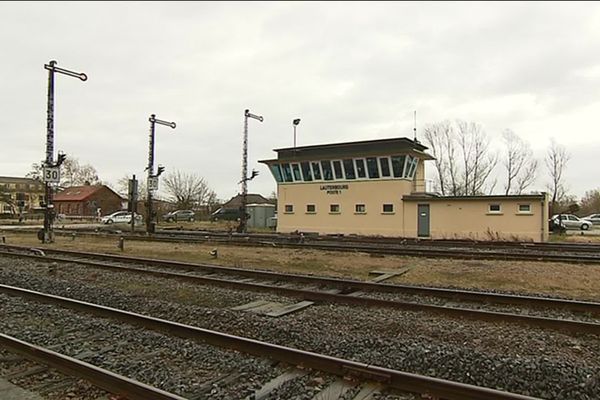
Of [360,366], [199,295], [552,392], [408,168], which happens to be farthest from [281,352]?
[408,168]

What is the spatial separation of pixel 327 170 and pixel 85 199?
197 ft

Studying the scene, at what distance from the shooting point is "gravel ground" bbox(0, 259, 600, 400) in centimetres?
492

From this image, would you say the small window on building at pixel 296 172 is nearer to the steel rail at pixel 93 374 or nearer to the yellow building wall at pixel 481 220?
the yellow building wall at pixel 481 220

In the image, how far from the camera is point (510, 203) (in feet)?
93.2

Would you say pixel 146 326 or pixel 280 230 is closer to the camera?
pixel 146 326

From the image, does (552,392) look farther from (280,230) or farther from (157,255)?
(280,230)

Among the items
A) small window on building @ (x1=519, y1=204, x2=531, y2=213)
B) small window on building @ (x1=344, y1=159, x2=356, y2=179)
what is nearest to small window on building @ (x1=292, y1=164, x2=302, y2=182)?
small window on building @ (x1=344, y1=159, x2=356, y2=179)

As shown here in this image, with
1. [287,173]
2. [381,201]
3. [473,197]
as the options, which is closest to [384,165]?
[381,201]

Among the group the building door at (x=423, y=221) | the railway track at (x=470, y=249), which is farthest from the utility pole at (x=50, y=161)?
the building door at (x=423, y=221)

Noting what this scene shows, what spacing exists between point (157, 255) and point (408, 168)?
2062 cm

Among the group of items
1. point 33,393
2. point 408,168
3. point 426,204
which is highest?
point 408,168

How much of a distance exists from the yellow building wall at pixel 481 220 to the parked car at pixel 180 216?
1309 inches

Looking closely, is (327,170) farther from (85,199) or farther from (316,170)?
(85,199)

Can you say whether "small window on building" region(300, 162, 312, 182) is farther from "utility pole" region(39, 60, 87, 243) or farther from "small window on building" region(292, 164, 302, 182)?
"utility pole" region(39, 60, 87, 243)
